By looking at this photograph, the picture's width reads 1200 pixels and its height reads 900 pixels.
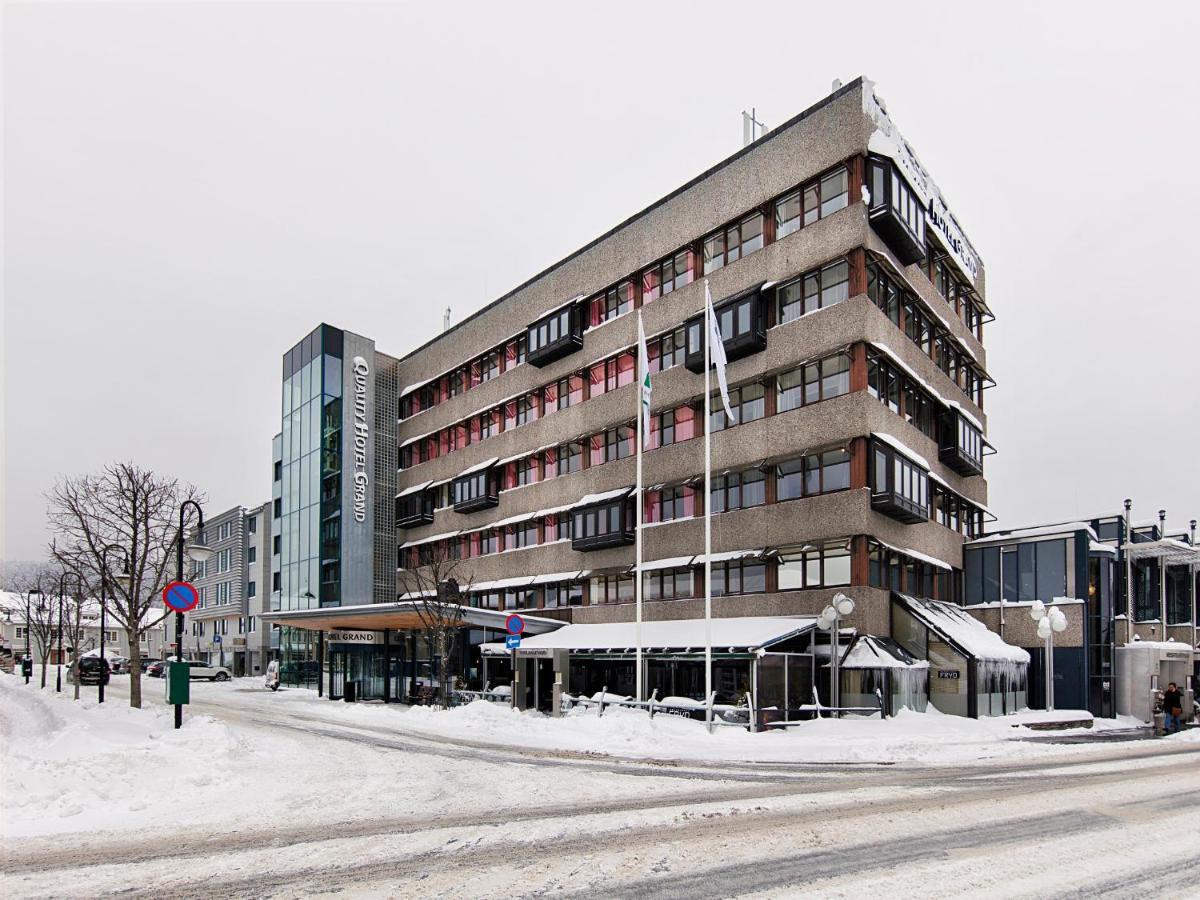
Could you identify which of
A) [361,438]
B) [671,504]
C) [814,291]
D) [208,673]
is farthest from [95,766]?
[208,673]

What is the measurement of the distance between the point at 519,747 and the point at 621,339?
23.7m

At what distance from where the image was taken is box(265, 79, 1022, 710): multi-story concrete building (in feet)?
105

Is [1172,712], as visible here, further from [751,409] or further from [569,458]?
[569,458]

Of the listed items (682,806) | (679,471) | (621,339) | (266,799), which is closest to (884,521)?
(679,471)

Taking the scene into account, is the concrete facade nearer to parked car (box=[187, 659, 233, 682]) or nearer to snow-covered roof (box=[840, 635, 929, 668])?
snow-covered roof (box=[840, 635, 929, 668])

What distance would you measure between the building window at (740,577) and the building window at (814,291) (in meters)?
9.42

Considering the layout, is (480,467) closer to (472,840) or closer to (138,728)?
(138,728)

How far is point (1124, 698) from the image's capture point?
35.4 meters

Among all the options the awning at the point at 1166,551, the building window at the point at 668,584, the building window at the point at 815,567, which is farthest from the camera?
the awning at the point at 1166,551

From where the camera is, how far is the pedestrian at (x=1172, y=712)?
2886cm

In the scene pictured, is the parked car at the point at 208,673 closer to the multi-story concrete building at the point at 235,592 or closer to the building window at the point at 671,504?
the multi-story concrete building at the point at 235,592

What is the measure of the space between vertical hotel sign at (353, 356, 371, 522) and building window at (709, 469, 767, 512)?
28.4 m

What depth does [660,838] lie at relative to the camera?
10828mm

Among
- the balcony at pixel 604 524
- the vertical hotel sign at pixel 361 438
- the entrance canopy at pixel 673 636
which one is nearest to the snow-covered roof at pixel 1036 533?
the entrance canopy at pixel 673 636
